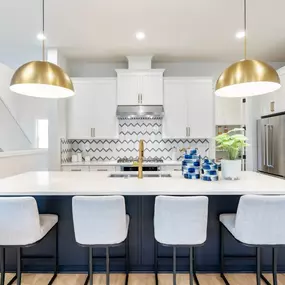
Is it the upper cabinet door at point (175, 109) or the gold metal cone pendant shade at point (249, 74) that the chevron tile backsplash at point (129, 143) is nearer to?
the upper cabinet door at point (175, 109)

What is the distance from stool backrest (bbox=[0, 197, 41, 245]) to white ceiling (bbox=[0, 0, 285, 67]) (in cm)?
234

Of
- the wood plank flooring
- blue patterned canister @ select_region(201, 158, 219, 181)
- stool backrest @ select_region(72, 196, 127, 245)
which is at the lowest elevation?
the wood plank flooring

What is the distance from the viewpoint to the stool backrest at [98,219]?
187 centimetres

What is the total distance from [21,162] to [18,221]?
2612 mm

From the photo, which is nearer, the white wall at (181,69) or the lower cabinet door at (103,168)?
the lower cabinet door at (103,168)

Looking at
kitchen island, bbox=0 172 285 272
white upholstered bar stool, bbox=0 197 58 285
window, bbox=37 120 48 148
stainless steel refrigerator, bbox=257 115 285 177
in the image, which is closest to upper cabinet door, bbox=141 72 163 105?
stainless steel refrigerator, bbox=257 115 285 177

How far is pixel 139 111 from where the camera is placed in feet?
15.5

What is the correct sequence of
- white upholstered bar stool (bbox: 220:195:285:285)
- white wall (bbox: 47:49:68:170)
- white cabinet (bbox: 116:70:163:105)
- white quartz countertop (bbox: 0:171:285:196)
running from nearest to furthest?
1. white upholstered bar stool (bbox: 220:195:285:285)
2. white quartz countertop (bbox: 0:171:285:196)
3. white wall (bbox: 47:49:68:170)
4. white cabinet (bbox: 116:70:163:105)

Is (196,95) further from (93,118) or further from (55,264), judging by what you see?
(55,264)

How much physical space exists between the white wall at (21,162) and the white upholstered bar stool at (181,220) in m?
2.79

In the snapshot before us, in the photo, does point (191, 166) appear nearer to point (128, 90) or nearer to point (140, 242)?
point (140, 242)

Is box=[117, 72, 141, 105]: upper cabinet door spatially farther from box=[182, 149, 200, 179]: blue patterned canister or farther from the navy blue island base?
the navy blue island base

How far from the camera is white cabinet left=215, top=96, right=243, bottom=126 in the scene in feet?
16.6

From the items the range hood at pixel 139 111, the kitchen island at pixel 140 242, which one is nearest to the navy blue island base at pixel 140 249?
the kitchen island at pixel 140 242
